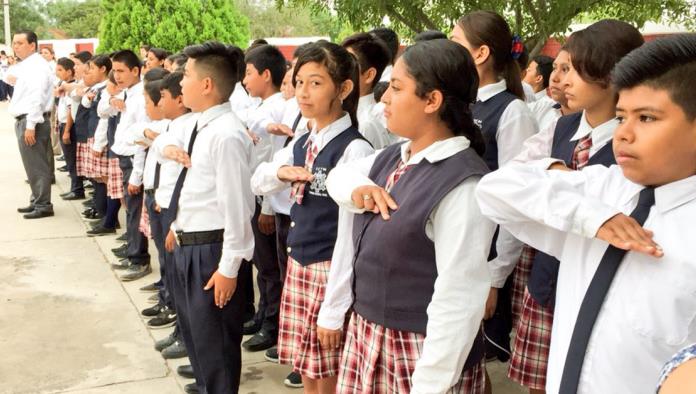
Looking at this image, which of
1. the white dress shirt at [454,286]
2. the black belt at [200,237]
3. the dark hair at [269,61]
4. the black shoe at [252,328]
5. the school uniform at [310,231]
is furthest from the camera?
the dark hair at [269,61]

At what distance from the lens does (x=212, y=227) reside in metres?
2.95

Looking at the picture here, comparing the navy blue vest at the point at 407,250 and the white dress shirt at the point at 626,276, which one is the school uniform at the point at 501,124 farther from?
the white dress shirt at the point at 626,276

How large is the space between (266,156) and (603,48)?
231cm

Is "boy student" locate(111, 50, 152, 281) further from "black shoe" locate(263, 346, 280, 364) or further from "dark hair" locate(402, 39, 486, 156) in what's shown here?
"dark hair" locate(402, 39, 486, 156)

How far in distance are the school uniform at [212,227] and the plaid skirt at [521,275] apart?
1.01 m

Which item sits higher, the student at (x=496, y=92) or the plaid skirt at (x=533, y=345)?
the student at (x=496, y=92)

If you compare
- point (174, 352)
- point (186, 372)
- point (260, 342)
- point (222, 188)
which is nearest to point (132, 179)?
point (174, 352)

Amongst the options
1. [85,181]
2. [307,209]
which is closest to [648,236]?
[307,209]

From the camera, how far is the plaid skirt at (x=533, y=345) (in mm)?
2357

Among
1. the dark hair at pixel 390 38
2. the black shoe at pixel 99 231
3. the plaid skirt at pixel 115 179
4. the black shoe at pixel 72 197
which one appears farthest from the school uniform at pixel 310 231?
the black shoe at pixel 72 197

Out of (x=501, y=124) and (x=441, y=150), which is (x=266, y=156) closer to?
(x=501, y=124)

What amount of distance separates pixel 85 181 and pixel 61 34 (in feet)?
158

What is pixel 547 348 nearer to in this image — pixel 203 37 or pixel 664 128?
pixel 664 128

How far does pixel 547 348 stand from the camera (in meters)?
2.36
